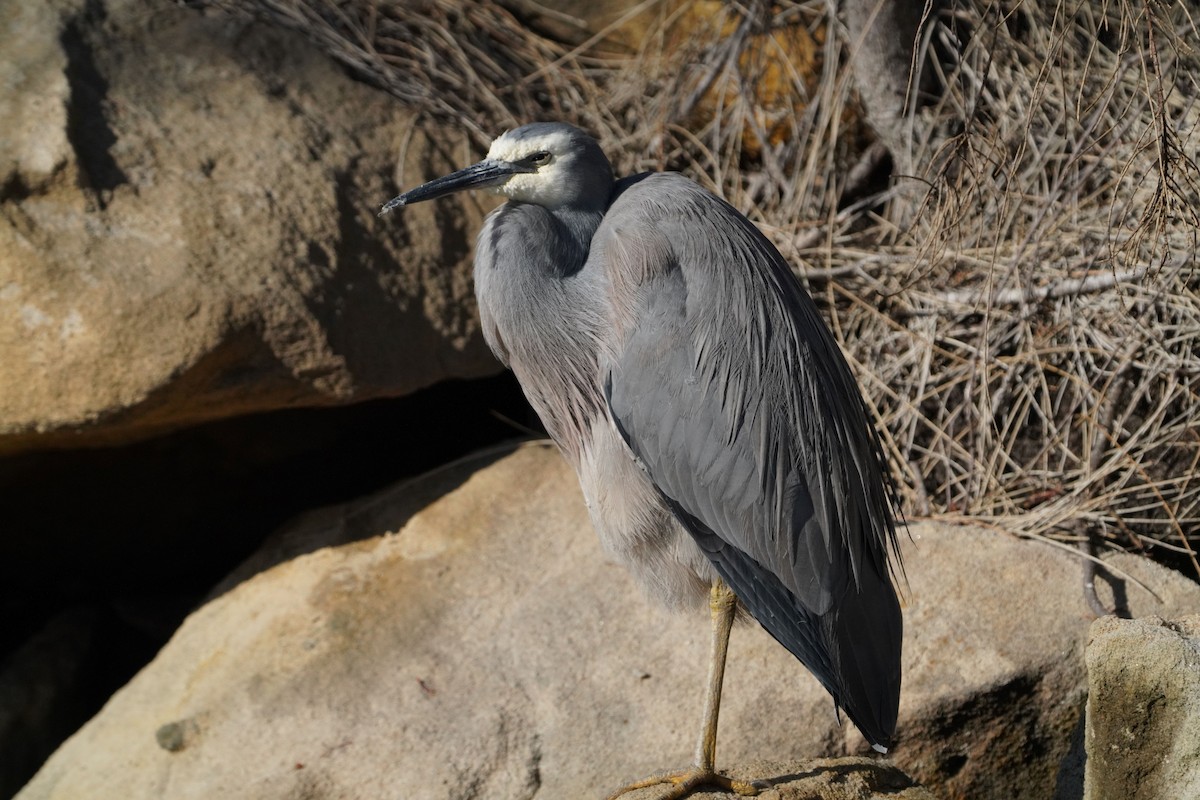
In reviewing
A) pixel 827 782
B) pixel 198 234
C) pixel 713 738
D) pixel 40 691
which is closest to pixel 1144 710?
pixel 827 782

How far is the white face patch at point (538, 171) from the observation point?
8.98 feet

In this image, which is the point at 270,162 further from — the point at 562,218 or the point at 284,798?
the point at 284,798

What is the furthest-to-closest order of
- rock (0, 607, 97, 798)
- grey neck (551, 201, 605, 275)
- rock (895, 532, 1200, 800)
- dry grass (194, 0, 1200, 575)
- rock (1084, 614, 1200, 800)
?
rock (0, 607, 97, 798), dry grass (194, 0, 1200, 575), rock (895, 532, 1200, 800), grey neck (551, 201, 605, 275), rock (1084, 614, 1200, 800)

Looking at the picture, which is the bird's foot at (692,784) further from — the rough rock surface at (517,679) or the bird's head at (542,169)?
the bird's head at (542,169)

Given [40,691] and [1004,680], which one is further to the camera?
[40,691]

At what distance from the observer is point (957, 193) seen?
3.21 meters

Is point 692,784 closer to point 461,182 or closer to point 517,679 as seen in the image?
point 517,679

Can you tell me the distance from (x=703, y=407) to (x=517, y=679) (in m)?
1.17

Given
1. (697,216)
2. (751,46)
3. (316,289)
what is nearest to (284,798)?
(316,289)

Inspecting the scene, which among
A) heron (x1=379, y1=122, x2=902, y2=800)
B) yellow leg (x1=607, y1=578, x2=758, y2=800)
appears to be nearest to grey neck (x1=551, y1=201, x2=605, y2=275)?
heron (x1=379, y1=122, x2=902, y2=800)

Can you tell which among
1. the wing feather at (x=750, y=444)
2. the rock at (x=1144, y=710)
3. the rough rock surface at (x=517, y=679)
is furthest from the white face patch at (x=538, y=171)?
the rock at (x=1144, y=710)

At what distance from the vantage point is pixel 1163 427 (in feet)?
11.8

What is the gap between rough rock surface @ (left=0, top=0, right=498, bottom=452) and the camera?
317 centimetres

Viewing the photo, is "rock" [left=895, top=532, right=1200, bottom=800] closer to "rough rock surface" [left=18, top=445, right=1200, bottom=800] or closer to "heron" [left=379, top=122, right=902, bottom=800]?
"rough rock surface" [left=18, top=445, right=1200, bottom=800]
